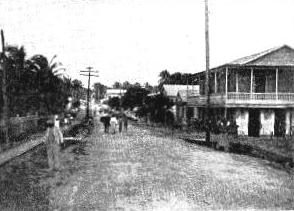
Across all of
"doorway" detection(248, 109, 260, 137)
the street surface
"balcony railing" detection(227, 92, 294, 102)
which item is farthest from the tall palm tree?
the street surface

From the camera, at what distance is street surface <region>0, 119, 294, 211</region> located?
820 cm

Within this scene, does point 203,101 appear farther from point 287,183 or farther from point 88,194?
point 88,194

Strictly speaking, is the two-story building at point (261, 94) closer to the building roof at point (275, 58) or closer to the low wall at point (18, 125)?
the building roof at point (275, 58)

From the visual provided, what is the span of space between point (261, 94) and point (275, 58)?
2.99m

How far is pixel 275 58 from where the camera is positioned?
103ft

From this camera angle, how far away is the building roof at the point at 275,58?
98.9ft

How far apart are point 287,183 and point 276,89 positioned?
19.9 metres

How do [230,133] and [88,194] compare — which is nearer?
[88,194]

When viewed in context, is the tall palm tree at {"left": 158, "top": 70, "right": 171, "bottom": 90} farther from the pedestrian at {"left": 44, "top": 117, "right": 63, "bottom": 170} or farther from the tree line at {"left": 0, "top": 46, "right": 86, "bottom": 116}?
the pedestrian at {"left": 44, "top": 117, "right": 63, "bottom": 170}

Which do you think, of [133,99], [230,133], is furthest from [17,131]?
[133,99]

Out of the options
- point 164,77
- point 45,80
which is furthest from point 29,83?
point 164,77

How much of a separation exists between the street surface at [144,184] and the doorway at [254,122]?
1540 centimetres

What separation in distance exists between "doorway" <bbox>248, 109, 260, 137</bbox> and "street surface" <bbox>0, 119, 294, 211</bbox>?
15400 mm

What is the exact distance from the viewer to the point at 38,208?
25.1 feet
